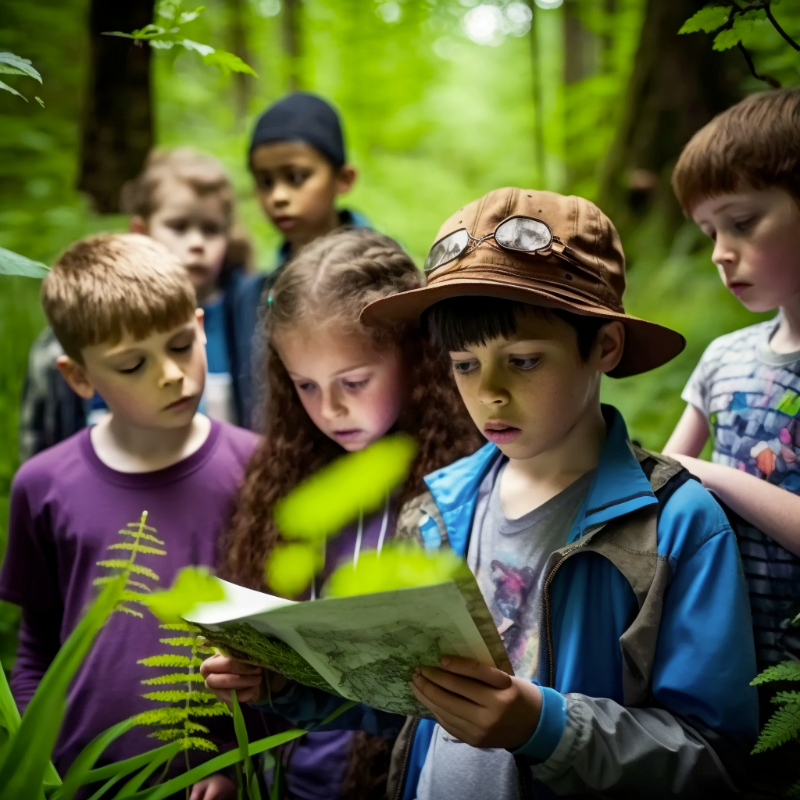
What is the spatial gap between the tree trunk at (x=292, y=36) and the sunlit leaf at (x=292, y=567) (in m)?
4.20

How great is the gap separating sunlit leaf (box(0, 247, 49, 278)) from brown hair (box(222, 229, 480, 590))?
1.70 feet

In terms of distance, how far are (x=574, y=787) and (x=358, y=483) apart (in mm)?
687

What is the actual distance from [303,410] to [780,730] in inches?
40.4

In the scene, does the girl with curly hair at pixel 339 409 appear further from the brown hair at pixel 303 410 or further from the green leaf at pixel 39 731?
the green leaf at pixel 39 731

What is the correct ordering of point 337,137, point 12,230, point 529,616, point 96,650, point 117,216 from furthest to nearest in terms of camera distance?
1. point 12,230
2. point 117,216
3. point 337,137
4. point 96,650
5. point 529,616

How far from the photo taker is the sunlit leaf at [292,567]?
4.68 feet

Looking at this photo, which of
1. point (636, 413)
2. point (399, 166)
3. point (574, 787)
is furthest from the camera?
point (399, 166)

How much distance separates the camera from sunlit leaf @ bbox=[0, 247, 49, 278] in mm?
1084

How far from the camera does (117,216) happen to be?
3410mm

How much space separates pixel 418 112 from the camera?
5453mm

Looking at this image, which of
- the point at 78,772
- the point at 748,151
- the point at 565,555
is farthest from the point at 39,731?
the point at 748,151

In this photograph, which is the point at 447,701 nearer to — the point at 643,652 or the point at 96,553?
the point at 643,652

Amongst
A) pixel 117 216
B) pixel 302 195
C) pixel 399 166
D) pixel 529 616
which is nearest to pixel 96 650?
pixel 529 616

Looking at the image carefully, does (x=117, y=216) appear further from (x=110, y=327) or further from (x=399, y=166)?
(x=399, y=166)
